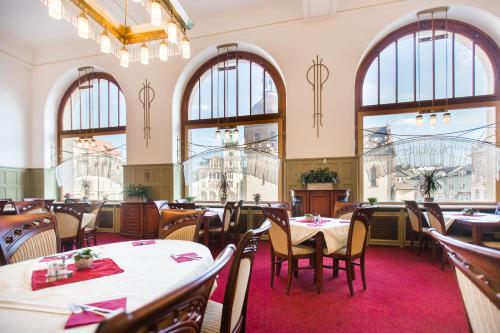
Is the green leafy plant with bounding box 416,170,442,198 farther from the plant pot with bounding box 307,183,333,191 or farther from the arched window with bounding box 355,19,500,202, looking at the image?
the plant pot with bounding box 307,183,333,191

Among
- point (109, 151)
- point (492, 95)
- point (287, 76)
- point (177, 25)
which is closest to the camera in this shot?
point (177, 25)

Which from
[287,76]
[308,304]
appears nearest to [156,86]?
[287,76]

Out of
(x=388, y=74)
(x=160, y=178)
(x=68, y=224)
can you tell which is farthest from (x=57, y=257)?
(x=388, y=74)

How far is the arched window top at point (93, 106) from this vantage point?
724cm

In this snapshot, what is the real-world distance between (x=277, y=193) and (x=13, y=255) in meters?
4.66

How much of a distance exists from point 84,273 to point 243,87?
548 cm

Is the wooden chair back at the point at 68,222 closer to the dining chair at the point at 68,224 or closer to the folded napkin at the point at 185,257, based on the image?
the dining chair at the point at 68,224

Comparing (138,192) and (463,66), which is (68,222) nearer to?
(138,192)

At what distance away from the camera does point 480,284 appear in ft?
3.12

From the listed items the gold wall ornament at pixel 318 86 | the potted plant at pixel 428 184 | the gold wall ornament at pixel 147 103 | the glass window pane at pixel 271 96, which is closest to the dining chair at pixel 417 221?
the potted plant at pixel 428 184

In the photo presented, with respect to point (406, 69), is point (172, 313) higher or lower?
lower

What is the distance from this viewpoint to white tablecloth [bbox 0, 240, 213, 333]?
0.97 metres

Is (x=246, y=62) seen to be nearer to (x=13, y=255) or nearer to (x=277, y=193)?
(x=277, y=193)

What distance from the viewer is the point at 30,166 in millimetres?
7539
